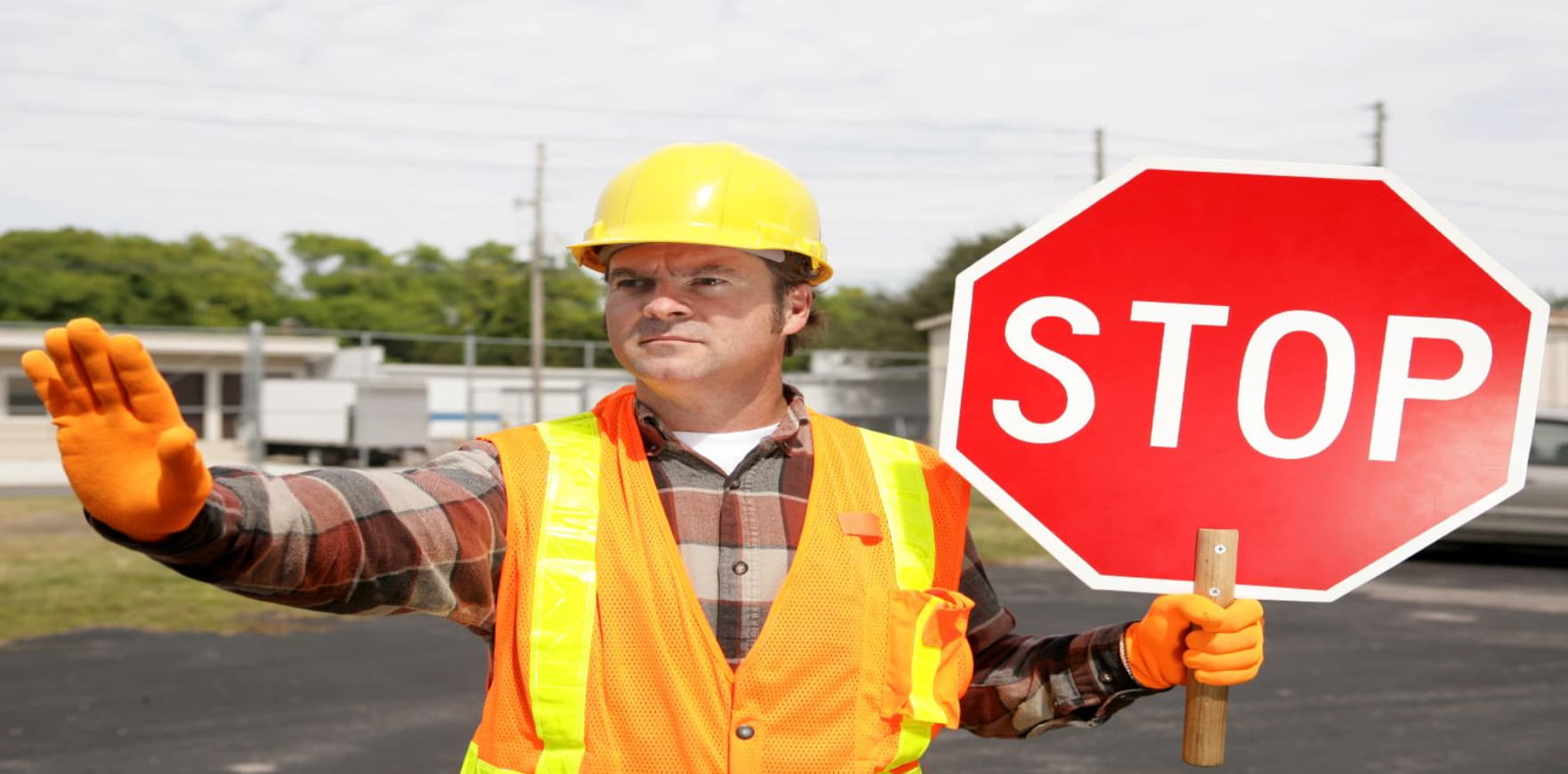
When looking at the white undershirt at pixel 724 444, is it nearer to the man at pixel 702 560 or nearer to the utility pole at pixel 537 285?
the man at pixel 702 560

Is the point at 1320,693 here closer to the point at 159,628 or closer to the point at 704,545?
the point at 704,545

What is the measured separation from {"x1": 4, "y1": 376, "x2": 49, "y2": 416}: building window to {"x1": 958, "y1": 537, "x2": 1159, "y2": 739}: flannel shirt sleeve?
1358 inches

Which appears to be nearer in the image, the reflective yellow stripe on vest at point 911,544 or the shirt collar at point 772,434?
the reflective yellow stripe on vest at point 911,544

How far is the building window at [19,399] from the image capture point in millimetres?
32562

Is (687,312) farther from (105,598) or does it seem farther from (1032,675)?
(105,598)

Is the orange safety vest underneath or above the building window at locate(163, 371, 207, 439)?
above

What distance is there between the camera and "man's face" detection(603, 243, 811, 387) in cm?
223

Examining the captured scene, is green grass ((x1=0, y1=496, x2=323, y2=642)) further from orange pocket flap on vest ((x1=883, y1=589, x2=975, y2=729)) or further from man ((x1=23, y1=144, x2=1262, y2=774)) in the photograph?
orange pocket flap on vest ((x1=883, y1=589, x2=975, y2=729))

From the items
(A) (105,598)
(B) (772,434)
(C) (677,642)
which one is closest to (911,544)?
(B) (772,434)

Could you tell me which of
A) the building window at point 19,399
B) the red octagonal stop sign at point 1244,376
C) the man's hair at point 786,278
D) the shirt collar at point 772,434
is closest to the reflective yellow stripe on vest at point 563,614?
the shirt collar at point 772,434

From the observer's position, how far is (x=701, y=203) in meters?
2.24

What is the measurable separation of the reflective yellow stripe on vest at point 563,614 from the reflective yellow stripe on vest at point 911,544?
1.60 ft

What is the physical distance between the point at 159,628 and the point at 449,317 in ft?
193

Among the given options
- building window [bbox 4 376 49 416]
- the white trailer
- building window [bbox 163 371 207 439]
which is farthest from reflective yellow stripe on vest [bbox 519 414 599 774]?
building window [bbox 163 371 207 439]
